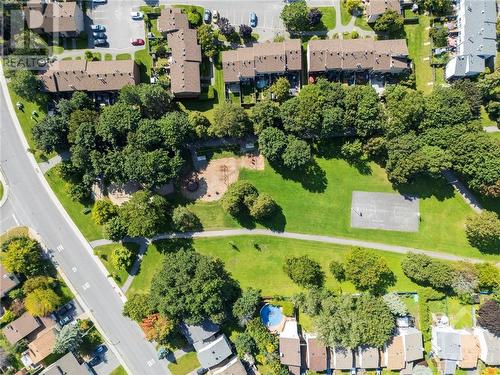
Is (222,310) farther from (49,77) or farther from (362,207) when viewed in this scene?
(49,77)

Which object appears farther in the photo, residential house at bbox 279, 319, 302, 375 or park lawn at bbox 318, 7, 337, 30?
park lawn at bbox 318, 7, 337, 30

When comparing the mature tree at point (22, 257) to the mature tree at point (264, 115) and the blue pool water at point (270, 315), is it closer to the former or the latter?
the blue pool water at point (270, 315)

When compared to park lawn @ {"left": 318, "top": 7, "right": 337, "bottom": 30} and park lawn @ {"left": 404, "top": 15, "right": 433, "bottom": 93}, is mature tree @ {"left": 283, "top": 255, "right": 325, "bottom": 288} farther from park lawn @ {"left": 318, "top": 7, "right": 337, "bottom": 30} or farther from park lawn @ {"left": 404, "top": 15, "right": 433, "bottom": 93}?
park lawn @ {"left": 318, "top": 7, "right": 337, "bottom": 30}

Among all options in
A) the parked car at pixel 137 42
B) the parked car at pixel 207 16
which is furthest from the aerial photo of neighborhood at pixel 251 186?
the parked car at pixel 137 42

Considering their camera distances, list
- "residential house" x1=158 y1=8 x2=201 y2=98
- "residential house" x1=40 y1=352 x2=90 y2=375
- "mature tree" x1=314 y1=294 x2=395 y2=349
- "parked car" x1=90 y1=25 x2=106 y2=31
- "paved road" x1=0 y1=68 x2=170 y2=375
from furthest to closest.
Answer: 1. "paved road" x1=0 y1=68 x2=170 y2=375
2. "parked car" x1=90 y1=25 x2=106 y2=31
3. "residential house" x1=40 y1=352 x2=90 y2=375
4. "residential house" x1=158 y1=8 x2=201 y2=98
5. "mature tree" x1=314 y1=294 x2=395 y2=349

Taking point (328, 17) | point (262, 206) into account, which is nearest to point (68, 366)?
point (262, 206)

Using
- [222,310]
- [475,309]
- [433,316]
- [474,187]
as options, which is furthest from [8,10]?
[475,309]

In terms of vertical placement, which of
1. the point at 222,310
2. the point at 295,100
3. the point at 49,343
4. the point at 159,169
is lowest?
the point at 49,343

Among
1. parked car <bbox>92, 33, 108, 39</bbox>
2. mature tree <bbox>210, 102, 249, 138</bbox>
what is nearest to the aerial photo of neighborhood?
mature tree <bbox>210, 102, 249, 138</bbox>
